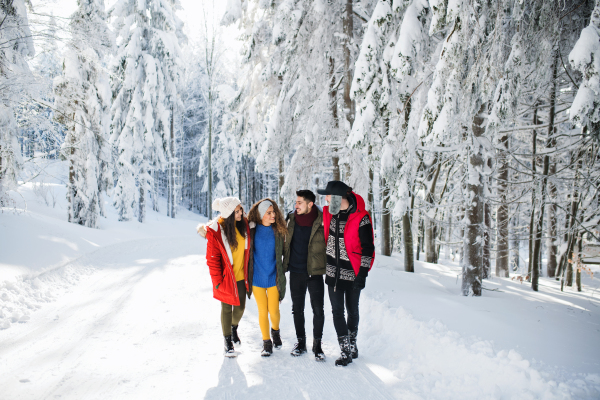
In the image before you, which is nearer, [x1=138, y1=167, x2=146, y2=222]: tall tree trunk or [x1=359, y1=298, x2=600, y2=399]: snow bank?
[x1=359, y1=298, x2=600, y2=399]: snow bank

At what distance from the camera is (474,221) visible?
642 centimetres

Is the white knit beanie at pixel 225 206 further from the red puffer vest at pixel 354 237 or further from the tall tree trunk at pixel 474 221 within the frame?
the tall tree trunk at pixel 474 221

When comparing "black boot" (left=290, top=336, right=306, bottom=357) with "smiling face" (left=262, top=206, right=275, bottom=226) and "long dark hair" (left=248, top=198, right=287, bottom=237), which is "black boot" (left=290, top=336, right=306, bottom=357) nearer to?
"long dark hair" (left=248, top=198, right=287, bottom=237)

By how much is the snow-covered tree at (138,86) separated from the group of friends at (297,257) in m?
18.1

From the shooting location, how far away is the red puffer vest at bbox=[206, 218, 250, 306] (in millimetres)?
4090

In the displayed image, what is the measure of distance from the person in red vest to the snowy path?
433 millimetres

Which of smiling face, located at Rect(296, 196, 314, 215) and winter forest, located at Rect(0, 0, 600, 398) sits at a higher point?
winter forest, located at Rect(0, 0, 600, 398)

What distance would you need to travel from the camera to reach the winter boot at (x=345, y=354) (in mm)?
3920

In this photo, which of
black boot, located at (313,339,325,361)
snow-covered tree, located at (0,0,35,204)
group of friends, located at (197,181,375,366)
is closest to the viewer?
group of friends, located at (197,181,375,366)

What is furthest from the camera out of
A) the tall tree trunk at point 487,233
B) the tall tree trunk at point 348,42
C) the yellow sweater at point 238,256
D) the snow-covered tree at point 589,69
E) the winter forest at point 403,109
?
the tall tree trunk at point 348,42

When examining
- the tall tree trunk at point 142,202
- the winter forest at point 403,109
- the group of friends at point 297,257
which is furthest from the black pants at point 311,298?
the tall tree trunk at point 142,202

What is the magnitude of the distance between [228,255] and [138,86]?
20342mm

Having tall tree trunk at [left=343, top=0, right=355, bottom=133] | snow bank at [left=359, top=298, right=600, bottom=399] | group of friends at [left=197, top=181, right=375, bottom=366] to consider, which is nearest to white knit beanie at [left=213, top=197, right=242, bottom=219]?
group of friends at [left=197, top=181, right=375, bottom=366]

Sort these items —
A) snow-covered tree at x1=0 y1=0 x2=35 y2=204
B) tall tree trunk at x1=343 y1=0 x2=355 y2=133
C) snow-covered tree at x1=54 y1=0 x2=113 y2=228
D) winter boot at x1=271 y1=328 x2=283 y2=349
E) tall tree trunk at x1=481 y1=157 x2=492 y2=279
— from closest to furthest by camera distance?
winter boot at x1=271 y1=328 x2=283 y2=349 → snow-covered tree at x1=0 y1=0 x2=35 y2=204 → tall tree trunk at x1=481 y1=157 x2=492 y2=279 → tall tree trunk at x1=343 y1=0 x2=355 y2=133 → snow-covered tree at x1=54 y1=0 x2=113 y2=228
